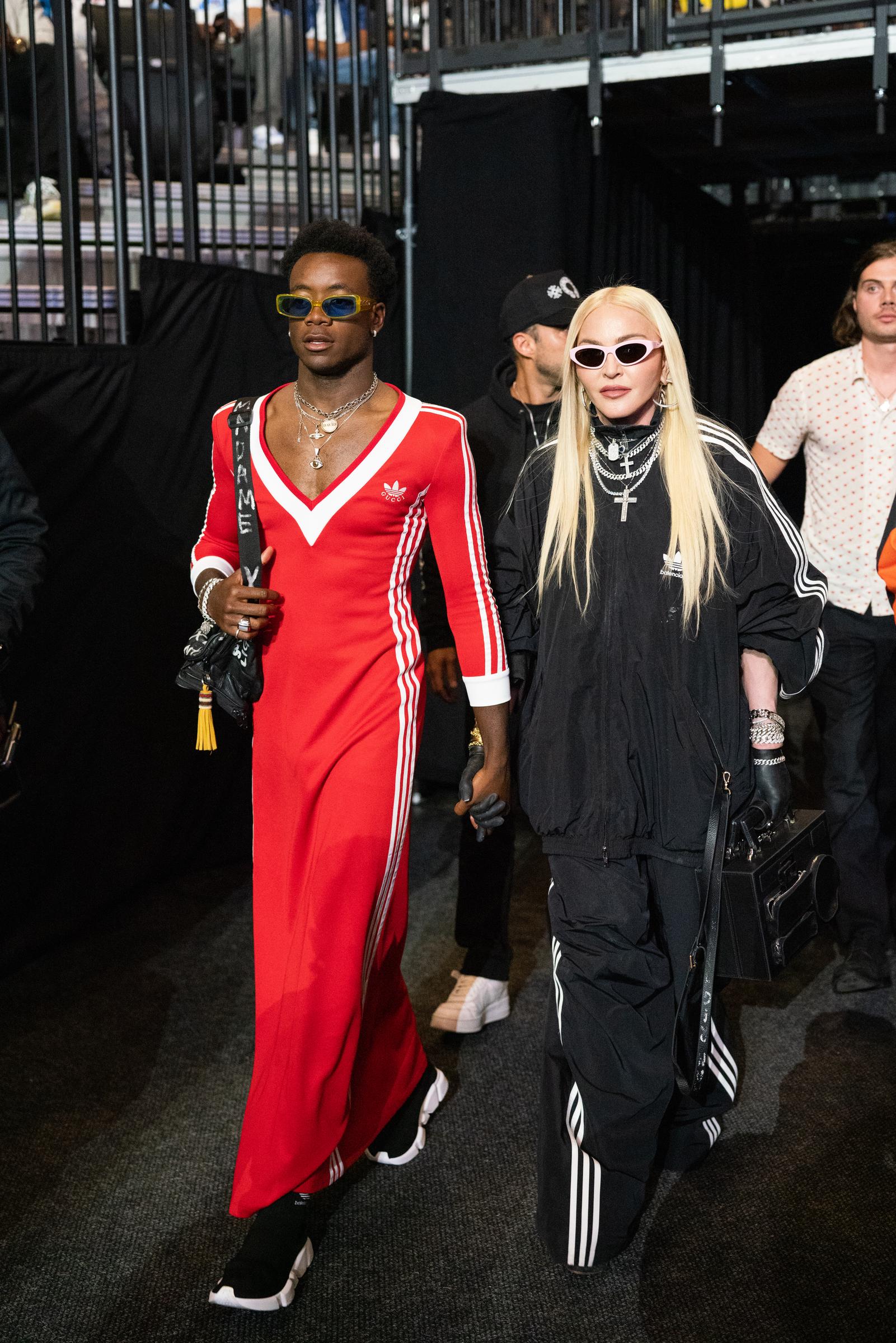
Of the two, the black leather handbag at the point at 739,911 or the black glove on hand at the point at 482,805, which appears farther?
the black glove on hand at the point at 482,805

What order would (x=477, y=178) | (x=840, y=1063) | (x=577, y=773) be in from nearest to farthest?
(x=577, y=773) < (x=840, y=1063) < (x=477, y=178)

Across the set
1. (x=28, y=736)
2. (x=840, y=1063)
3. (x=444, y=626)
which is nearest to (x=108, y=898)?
(x=28, y=736)

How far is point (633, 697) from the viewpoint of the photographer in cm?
251

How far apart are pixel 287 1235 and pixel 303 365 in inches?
68.6

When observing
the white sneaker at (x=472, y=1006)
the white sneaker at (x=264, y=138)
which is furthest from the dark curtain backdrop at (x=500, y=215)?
the white sneaker at (x=472, y=1006)

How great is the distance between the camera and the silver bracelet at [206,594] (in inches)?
103

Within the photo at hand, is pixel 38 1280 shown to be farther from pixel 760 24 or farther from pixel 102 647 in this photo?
pixel 760 24

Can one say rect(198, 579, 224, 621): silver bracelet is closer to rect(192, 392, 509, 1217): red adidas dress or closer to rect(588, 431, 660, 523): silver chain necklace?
rect(192, 392, 509, 1217): red adidas dress

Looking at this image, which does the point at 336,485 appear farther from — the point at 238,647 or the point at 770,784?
the point at 770,784

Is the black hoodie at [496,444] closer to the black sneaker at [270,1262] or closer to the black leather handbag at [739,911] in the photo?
the black leather handbag at [739,911]

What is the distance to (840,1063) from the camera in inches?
137

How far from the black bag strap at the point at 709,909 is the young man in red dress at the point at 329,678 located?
16.7 inches

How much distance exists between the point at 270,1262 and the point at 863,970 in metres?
2.18

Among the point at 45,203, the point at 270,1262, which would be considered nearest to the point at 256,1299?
the point at 270,1262
